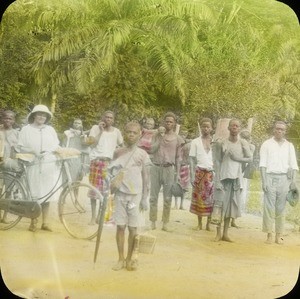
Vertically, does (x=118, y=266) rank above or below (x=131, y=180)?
below

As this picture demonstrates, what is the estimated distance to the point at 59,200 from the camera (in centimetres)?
546

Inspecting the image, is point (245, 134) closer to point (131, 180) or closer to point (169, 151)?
point (169, 151)

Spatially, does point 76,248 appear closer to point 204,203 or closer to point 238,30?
point 204,203

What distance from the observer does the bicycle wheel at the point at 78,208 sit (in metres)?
5.37

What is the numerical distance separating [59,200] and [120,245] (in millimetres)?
508

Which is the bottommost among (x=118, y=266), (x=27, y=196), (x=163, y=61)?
(x=118, y=266)

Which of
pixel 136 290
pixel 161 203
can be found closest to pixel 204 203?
pixel 161 203

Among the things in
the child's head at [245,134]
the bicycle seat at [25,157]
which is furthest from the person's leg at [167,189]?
the bicycle seat at [25,157]

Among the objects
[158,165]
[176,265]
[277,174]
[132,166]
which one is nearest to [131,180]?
[132,166]

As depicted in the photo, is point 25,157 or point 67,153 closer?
point 67,153

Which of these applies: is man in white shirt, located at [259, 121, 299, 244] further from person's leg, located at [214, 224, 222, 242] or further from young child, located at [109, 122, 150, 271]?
young child, located at [109, 122, 150, 271]

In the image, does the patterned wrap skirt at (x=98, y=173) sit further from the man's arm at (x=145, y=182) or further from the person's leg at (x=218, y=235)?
the person's leg at (x=218, y=235)

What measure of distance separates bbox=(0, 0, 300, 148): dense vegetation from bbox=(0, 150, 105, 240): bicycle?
38 cm

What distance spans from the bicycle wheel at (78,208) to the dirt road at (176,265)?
54mm
